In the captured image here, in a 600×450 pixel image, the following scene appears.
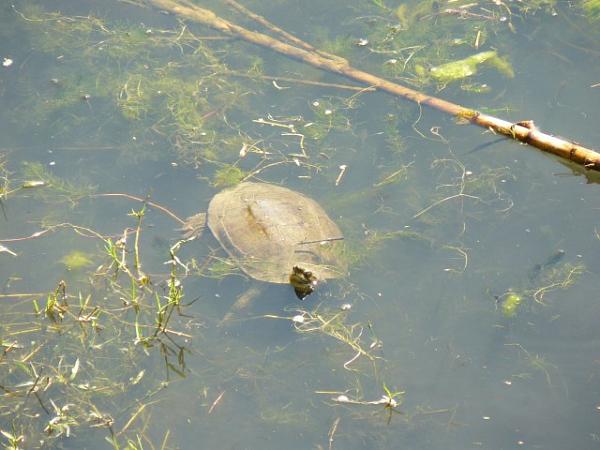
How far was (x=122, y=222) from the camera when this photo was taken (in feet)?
15.8

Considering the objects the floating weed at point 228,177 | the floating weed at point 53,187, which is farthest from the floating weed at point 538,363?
the floating weed at point 53,187

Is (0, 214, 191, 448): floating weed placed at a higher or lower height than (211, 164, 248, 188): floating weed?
lower

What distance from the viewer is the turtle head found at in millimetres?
4242

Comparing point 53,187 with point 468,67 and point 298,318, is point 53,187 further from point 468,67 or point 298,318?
point 468,67

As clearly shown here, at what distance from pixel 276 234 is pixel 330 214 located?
528 millimetres

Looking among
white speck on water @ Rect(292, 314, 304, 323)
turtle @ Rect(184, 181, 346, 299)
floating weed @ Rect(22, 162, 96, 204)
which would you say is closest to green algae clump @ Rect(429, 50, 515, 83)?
turtle @ Rect(184, 181, 346, 299)

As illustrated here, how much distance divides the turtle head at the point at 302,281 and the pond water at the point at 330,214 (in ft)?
0.29

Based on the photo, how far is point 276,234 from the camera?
4.48 metres

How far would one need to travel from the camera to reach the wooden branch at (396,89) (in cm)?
426

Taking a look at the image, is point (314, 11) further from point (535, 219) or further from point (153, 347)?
point (153, 347)

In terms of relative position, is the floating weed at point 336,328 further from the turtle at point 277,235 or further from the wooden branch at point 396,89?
the wooden branch at point 396,89

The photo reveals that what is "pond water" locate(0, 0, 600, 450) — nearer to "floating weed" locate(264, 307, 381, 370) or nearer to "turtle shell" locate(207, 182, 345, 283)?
"floating weed" locate(264, 307, 381, 370)

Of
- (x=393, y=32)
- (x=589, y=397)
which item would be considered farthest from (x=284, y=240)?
(x=393, y=32)

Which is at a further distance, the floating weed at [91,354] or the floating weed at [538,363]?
the floating weed at [538,363]
